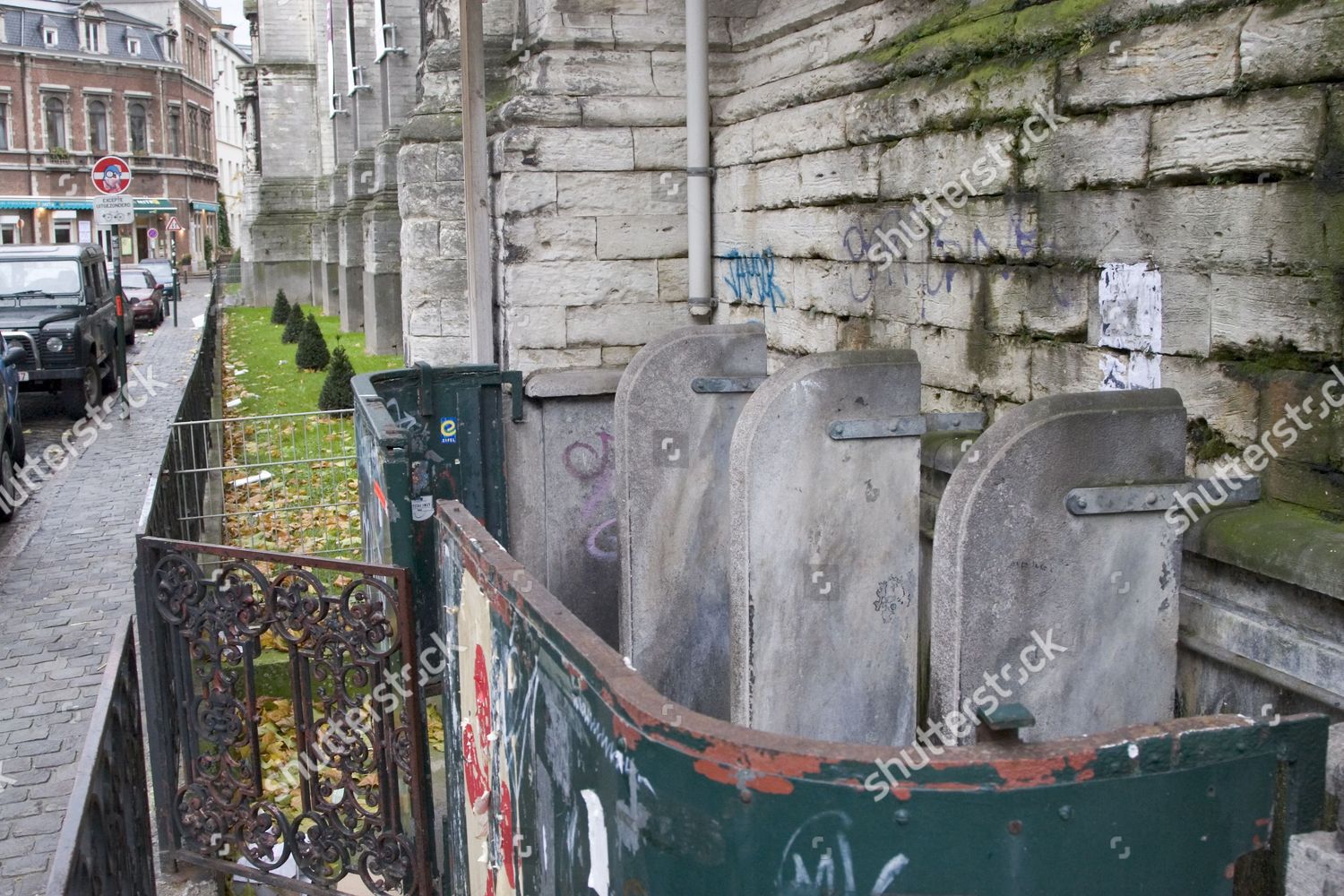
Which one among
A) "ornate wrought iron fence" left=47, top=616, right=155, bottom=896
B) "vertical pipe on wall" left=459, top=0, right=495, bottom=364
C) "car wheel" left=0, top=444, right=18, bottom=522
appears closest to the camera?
"ornate wrought iron fence" left=47, top=616, right=155, bottom=896

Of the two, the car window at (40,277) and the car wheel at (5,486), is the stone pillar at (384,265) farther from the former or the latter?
the car wheel at (5,486)

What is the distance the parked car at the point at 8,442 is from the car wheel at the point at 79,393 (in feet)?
10.6

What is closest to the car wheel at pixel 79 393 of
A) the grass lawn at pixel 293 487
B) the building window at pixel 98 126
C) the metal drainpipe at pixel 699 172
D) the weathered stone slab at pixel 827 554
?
the grass lawn at pixel 293 487

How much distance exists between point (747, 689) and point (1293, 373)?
2191mm

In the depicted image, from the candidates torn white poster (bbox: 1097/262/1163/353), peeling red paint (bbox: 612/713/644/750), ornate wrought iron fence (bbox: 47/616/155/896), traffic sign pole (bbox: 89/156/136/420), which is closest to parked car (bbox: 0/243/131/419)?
traffic sign pole (bbox: 89/156/136/420)

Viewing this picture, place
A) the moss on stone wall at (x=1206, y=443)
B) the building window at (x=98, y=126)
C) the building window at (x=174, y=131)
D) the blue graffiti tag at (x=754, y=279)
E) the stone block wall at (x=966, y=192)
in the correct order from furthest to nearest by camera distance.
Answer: the building window at (x=174, y=131) → the building window at (x=98, y=126) → the blue graffiti tag at (x=754, y=279) → the moss on stone wall at (x=1206, y=443) → the stone block wall at (x=966, y=192)

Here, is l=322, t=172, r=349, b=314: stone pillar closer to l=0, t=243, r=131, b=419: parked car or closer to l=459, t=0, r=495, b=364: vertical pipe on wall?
l=0, t=243, r=131, b=419: parked car

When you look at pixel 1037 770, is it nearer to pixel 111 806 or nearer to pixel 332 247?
pixel 111 806

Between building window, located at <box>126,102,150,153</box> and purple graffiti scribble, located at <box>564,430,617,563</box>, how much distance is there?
203 ft

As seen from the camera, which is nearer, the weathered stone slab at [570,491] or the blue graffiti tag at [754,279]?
the blue graffiti tag at [754,279]

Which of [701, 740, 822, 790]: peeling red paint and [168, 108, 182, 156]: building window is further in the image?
[168, 108, 182, 156]: building window

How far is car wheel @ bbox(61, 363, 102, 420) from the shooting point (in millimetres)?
16781

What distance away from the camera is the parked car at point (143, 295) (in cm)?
3167

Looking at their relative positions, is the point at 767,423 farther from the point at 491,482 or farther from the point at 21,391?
the point at 21,391
